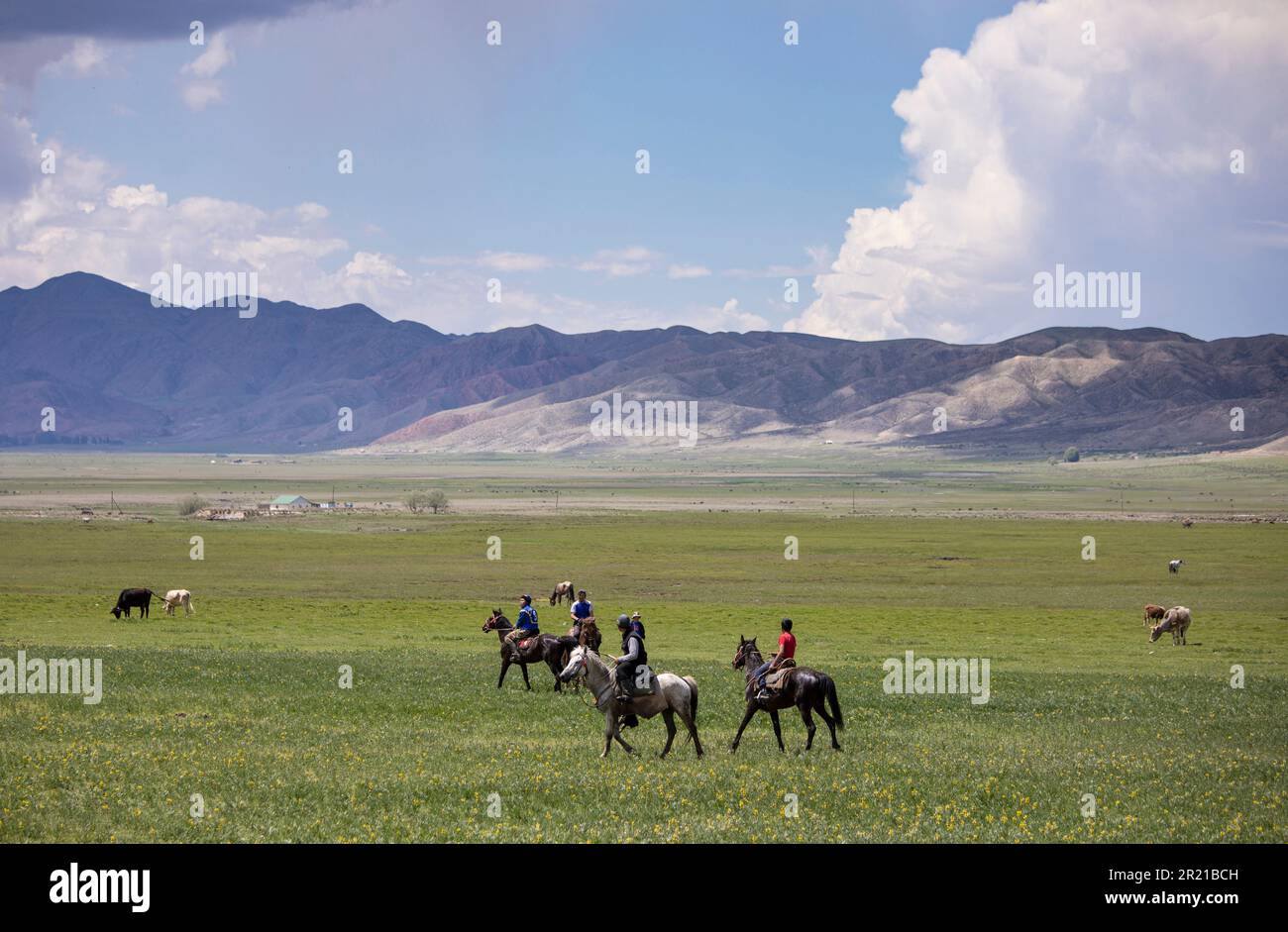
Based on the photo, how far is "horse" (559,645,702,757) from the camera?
21.5 metres

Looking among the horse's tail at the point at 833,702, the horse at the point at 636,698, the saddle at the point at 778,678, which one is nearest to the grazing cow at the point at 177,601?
the horse at the point at 636,698

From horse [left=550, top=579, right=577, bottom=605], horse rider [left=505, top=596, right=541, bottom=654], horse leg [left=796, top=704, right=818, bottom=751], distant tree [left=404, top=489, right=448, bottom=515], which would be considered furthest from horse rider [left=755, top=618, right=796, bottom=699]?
distant tree [left=404, top=489, right=448, bottom=515]

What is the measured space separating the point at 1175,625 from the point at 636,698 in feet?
101

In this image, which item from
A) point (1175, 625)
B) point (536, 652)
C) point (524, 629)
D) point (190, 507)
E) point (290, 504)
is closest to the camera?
point (536, 652)

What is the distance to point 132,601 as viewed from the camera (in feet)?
164

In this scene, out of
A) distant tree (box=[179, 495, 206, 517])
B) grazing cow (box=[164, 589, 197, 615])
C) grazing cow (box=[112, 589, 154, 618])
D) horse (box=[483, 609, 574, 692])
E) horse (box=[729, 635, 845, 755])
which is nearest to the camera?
horse (box=[729, 635, 845, 755])

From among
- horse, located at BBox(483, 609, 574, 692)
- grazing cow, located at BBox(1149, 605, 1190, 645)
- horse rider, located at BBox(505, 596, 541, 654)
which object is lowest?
grazing cow, located at BBox(1149, 605, 1190, 645)

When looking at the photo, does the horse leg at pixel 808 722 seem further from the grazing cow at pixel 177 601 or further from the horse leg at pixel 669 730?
the grazing cow at pixel 177 601

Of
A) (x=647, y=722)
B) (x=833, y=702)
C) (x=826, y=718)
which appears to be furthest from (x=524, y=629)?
(x=833, y=702)

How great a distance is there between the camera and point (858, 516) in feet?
426

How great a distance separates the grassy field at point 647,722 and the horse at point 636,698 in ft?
2.03

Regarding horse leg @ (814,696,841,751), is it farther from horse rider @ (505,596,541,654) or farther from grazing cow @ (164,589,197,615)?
grazing cow @ (164,589,197,615)

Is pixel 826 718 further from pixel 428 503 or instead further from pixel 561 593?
pixel 428 503

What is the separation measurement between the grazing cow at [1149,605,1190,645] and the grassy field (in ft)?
1.69
